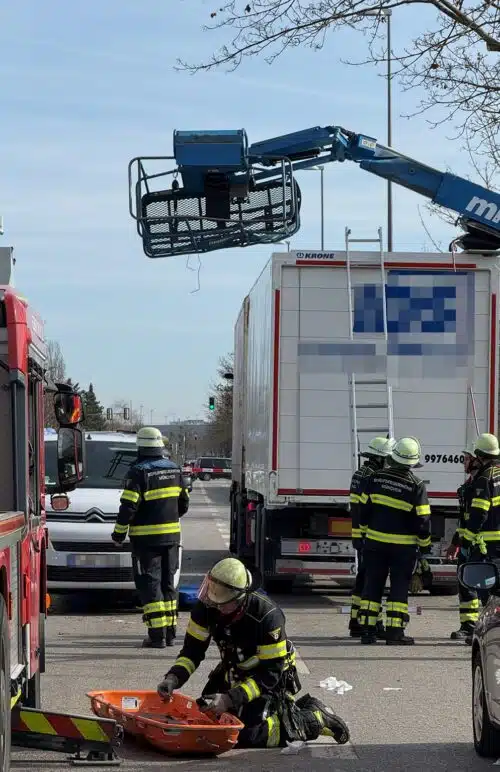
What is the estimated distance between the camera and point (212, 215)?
505 inches

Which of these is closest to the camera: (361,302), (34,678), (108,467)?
(34,678)

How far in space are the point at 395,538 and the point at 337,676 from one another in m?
2.00

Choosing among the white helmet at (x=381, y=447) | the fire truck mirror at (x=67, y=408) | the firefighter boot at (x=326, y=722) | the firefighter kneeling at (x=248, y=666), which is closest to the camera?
Result: the firefighter kneeling at (x=248, y=666)

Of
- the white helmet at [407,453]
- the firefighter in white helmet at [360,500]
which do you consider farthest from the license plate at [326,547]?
the white helmet at [407,453]

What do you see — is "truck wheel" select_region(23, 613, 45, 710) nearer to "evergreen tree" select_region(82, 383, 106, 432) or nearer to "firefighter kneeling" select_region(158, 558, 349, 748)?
"firefighter kneeling" select_region(158, 558, 349, 748)

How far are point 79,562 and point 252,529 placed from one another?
3523 mm

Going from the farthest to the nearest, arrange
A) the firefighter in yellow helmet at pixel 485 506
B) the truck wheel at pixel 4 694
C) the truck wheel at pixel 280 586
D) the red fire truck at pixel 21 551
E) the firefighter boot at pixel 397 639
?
the truck wheel at pixel 280 586, the firefighter boot at pixel 397 639, the firefighter in yellow helmet at pixel 485 506, the red fire truck at pixel 21 551, the truck wheel at pixel 4 694

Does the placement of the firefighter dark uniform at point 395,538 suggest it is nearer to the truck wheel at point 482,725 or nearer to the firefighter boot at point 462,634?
the firefighter boot at point 462,634

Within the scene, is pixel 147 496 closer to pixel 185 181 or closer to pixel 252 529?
pixel 185 181

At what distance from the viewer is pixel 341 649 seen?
1123 cm

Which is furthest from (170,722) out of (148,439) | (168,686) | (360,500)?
(360,500)

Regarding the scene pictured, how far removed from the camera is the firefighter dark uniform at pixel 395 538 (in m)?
11.5

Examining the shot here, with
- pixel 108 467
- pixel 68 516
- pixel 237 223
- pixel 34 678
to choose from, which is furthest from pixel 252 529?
pixel 34 678

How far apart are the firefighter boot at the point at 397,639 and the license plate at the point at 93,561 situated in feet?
9.74
